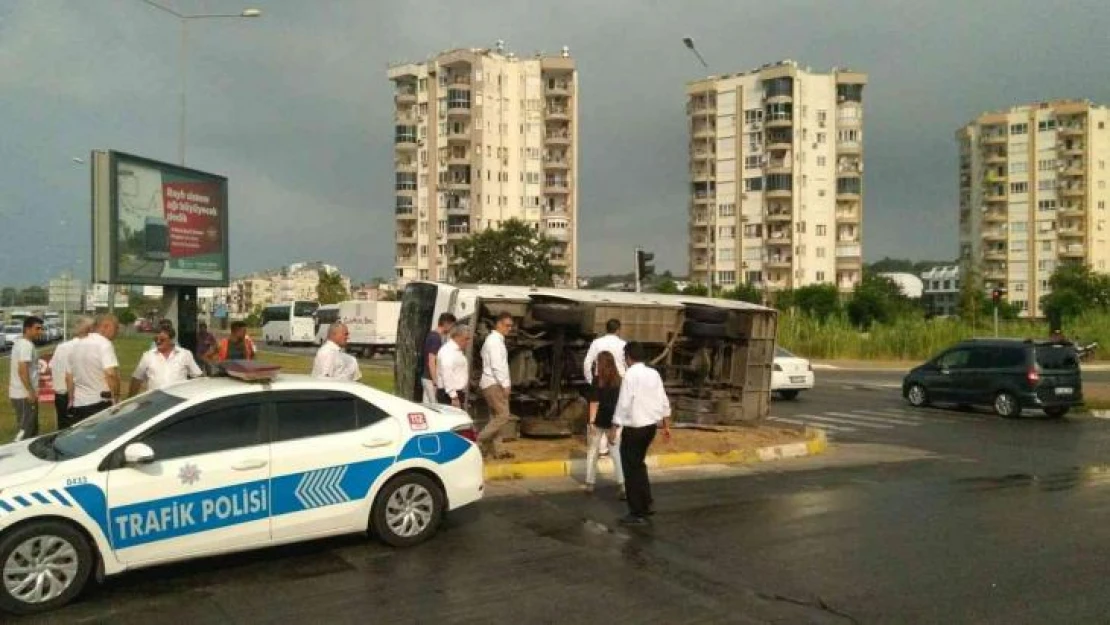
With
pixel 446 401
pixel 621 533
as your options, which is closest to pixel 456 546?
pixel 621 533

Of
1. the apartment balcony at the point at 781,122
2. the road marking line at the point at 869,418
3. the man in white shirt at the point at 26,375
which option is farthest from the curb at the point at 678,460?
the apartment balcony at the point at 781,122

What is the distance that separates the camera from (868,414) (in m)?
20.7

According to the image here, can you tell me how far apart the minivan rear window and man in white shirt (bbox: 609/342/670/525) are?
45.8 ft

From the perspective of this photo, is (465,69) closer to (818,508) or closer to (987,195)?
(987,195)

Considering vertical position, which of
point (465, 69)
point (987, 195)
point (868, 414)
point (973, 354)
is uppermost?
point (465, 69)

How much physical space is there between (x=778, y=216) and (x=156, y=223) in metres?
84.7

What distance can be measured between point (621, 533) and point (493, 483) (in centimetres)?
280

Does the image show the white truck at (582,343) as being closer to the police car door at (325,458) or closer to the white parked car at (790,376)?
the police car door at (325,458)

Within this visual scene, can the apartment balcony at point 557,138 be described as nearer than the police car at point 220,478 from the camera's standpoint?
No

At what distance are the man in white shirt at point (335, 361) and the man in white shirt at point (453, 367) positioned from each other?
3.21 feet

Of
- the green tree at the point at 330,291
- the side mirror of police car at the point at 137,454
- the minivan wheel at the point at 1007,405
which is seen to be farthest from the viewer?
the green tree at the point at 330,291

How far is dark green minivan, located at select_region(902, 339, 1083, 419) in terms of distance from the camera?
19406 mm

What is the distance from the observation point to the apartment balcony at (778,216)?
315 feet

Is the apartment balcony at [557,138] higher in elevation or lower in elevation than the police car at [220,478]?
higher
